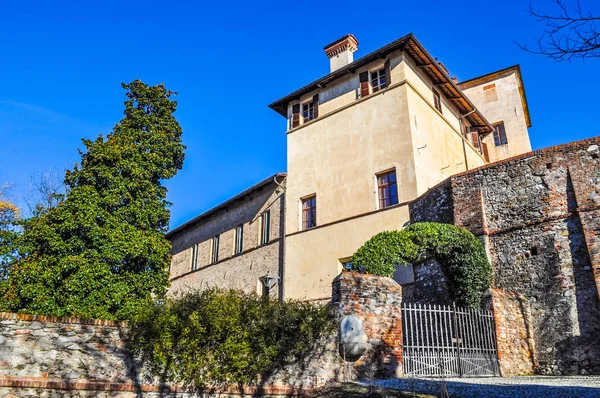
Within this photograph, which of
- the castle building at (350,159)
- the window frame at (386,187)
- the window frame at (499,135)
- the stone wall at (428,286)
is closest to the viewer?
the stone wall at (428,286)

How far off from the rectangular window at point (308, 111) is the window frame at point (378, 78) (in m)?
2.92

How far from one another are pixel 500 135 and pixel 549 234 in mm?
12790

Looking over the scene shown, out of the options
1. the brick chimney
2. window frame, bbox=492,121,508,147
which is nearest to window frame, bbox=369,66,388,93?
the brick chimney

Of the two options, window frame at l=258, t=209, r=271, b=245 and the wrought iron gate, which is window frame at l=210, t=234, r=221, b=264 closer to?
window frame at l=258, t=209, r=271, b=245

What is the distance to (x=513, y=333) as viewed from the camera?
11.5 m

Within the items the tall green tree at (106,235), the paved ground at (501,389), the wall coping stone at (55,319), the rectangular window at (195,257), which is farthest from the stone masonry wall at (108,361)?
the rectangular window at (195,257)

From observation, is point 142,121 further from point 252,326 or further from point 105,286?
point 252,326

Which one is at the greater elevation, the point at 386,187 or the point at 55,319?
the point at 386,187

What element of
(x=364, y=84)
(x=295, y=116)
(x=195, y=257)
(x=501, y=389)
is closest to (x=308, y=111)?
(x=295, y=116)

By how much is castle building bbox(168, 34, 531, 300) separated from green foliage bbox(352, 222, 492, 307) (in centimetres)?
279

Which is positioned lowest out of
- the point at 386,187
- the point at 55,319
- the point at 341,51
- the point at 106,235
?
the point at 55,319

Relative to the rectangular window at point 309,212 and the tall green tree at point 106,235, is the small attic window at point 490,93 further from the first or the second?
the tall green tree at point 106,235

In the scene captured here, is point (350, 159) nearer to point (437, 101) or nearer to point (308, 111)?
point (308, 111)

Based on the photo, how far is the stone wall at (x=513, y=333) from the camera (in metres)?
11.0
